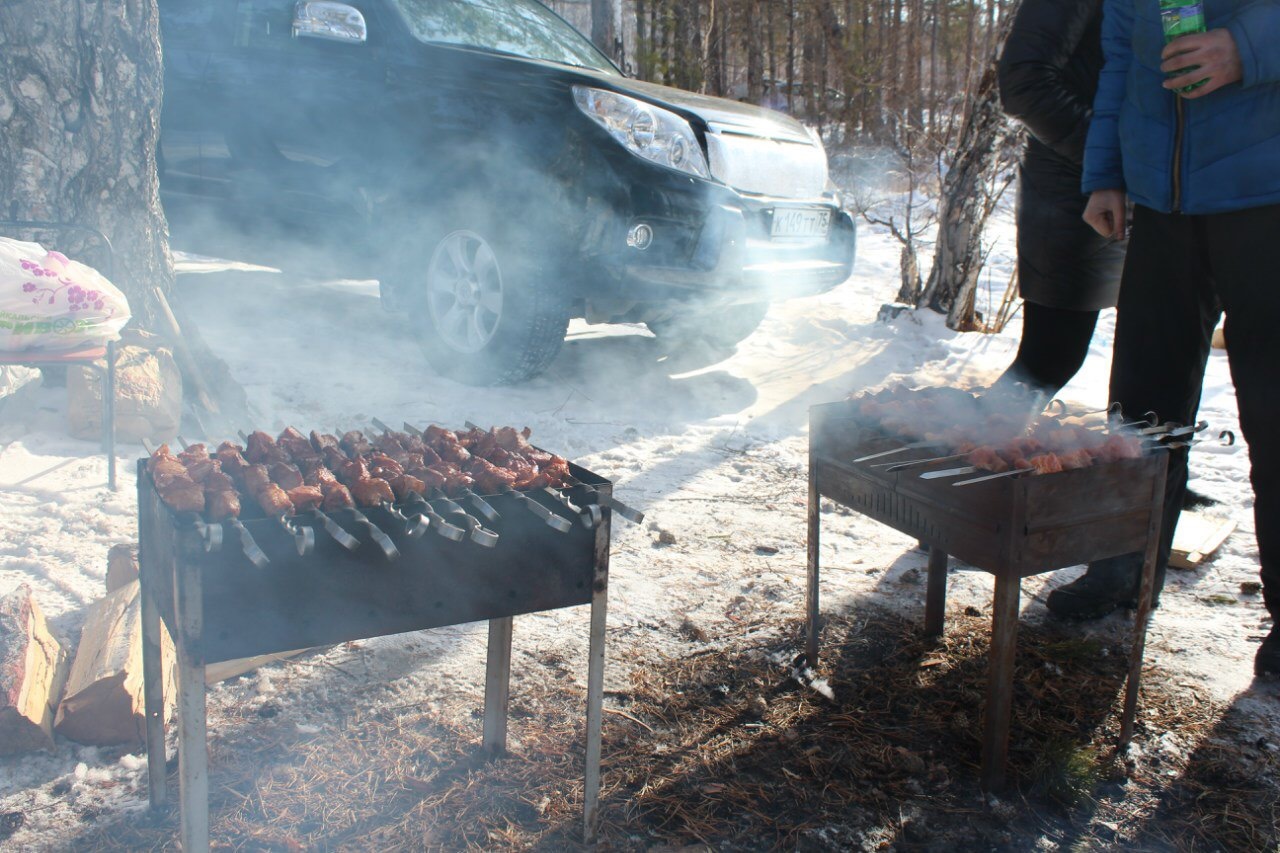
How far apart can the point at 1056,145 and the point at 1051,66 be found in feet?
0.88

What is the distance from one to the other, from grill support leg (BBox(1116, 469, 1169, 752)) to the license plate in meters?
3.33

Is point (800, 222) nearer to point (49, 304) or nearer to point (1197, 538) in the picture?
point (1197, 538)

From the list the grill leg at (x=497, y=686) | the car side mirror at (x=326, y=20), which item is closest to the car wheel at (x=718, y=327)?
the car side mirror at (x=326, y=20)

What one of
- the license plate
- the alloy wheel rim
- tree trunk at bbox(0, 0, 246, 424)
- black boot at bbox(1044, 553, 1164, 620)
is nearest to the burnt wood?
black boot at bbox(1044, 553, 1164, 620)

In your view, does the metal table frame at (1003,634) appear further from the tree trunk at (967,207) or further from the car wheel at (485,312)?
the tree trunk at (967,207)

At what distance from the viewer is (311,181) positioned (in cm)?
579

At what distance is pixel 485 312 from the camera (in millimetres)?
5586

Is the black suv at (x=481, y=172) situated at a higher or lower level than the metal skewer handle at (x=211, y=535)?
higher

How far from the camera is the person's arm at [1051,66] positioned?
342 centimetres

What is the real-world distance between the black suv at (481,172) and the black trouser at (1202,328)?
2.40m

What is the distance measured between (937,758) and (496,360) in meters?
3.50

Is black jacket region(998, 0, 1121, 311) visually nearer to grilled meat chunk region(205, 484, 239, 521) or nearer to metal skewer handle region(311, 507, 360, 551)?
metal skewer handle region(311, 507, 360, 551)

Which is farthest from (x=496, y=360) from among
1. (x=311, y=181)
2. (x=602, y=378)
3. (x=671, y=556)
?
(x=671, y=556)

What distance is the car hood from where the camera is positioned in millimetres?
5340
